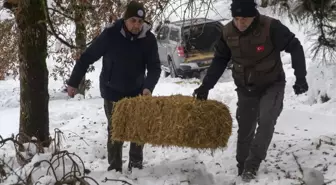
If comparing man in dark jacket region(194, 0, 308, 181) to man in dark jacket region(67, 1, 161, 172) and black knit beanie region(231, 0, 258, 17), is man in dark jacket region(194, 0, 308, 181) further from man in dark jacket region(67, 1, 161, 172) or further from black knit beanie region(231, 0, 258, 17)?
man in dark jacket region(67, 1, 161, 172)

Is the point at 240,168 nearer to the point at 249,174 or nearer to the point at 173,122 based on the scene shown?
the point at 249,174

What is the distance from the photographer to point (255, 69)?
479 centimetres

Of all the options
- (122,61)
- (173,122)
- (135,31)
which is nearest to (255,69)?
(173,122)

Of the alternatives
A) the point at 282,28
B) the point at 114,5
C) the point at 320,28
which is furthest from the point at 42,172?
the point at 114,5

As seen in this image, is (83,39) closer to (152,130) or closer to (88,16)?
(88,16)

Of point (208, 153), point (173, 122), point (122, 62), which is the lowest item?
point (208, 153)

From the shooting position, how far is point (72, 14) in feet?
24.9

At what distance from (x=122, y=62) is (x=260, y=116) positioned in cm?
148

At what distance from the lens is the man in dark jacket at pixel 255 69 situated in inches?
182

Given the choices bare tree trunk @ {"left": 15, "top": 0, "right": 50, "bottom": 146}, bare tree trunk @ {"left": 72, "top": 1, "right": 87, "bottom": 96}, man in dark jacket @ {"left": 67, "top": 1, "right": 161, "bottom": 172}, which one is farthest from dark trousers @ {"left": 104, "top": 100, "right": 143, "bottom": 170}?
bare tree trunk @ {"left": 72, "top": 1, "right": 87, "bottom": 96}

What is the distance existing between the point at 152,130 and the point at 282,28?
1.49 metres

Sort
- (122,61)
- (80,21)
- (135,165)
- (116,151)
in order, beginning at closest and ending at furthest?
(122,61) → (116,151) → (135,165) → (80,21)

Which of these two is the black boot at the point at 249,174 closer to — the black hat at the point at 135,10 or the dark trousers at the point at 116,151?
the dark trousers at the point at 116,151

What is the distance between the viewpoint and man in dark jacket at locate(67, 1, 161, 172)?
5117mm
